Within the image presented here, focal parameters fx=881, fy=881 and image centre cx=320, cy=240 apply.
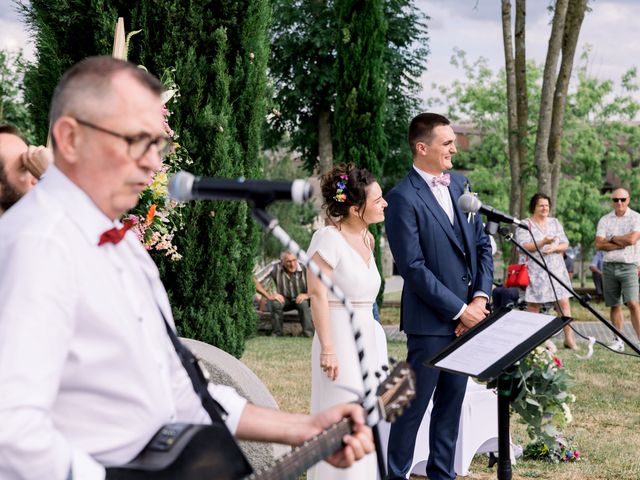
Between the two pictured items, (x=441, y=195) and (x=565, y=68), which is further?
(x=565, y=68)

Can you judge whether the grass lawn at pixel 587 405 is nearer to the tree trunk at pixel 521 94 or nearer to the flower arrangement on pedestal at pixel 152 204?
the flower arrangement on pedestal at pixel 152 204

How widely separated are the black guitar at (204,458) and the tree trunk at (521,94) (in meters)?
14.6

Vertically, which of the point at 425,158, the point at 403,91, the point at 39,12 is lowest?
the point at 425,158

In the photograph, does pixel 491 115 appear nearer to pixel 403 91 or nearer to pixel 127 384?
pixel 403 91

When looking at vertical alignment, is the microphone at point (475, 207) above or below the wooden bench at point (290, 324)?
above

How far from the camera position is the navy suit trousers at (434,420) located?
5.94 metres

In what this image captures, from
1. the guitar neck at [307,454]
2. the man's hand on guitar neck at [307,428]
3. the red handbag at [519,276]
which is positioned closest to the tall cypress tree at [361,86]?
the red handbag at [519,276]

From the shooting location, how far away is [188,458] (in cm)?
218

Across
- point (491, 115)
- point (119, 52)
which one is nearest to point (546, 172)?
point (119, 52)

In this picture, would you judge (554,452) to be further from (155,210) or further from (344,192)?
(155,210)

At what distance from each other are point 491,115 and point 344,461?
39.3m

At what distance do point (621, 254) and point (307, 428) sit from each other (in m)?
11.2

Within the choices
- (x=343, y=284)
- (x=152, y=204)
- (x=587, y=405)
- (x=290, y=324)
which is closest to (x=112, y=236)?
(x=343, y=284)

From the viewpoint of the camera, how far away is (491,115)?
40.6m
